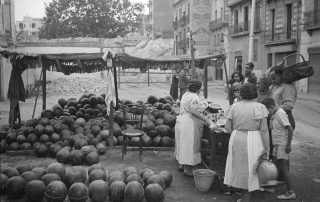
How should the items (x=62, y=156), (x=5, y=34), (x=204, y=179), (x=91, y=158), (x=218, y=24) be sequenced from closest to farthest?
(x=204, y=179), (x=91, y=158), (x=62, y=156), (x=5, y=34), (x=218, y=24)

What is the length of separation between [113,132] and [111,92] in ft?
3.81

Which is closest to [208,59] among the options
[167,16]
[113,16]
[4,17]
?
[4,17]

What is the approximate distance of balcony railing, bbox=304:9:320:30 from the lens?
2471 cm

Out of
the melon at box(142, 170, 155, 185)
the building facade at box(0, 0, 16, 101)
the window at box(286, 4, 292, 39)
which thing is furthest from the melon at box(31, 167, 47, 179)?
the window at box(286, 4, 292, 39)

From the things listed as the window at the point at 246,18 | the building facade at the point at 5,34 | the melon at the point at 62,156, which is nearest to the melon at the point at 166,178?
the melon at the point at 62,156

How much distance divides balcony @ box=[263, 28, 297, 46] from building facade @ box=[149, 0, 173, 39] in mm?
34084

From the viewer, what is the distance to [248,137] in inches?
211

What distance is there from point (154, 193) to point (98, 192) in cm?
84

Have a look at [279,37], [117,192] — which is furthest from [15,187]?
[279,37]

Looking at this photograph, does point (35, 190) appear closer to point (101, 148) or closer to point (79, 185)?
point (79, 185)

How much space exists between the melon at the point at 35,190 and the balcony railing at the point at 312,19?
23.0 m

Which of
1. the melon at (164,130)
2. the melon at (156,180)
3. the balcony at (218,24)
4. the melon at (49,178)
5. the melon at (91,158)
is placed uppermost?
the balcony at (218,24)

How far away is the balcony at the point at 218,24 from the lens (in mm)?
A: 42734

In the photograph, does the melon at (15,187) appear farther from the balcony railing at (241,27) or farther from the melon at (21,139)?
the balcony railing at (241,27)
